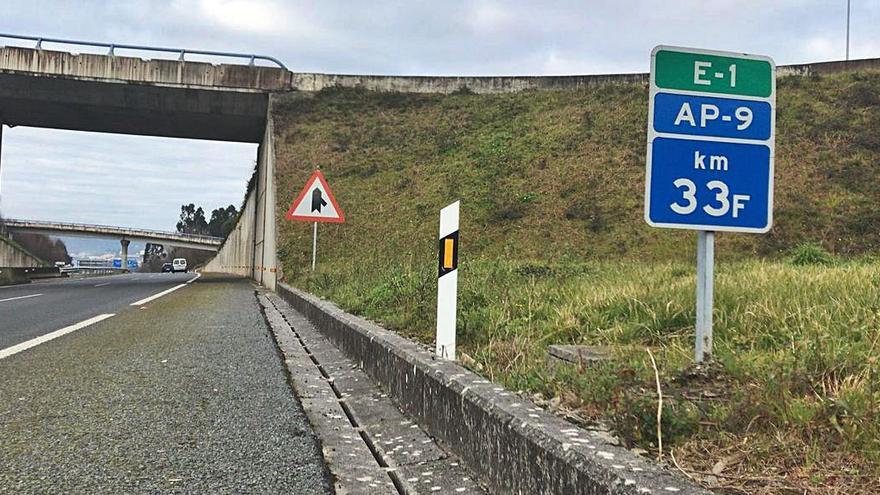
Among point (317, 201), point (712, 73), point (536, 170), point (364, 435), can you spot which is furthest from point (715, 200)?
point (536, 170)

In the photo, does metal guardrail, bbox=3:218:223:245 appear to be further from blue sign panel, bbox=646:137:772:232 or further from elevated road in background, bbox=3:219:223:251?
blue sign panel, bbox=646:137:772:232

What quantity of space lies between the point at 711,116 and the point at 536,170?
23.2m

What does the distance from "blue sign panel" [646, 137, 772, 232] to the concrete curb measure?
1.19 metres

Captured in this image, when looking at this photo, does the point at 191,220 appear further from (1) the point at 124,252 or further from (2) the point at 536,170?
(2) the point at 536,170

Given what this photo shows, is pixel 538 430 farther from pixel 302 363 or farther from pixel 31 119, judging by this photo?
pixel 31 119

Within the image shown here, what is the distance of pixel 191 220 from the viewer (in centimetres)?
16462

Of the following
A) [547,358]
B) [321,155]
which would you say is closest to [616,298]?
[547,358]

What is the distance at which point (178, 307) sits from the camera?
12508 millimetres

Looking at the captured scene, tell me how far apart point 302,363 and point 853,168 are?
882 inches

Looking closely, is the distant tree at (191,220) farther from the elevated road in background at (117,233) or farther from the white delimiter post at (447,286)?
the white delimiter post at (447,286)

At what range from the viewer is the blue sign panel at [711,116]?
10.9 feet

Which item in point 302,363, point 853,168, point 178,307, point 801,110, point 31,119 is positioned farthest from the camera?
point 31,119

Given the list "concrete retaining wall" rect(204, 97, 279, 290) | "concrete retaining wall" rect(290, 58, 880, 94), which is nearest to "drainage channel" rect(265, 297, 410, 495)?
"concrete retaining wall" rect(204, 97, 279, 290)

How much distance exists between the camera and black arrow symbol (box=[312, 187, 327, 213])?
12.6m
